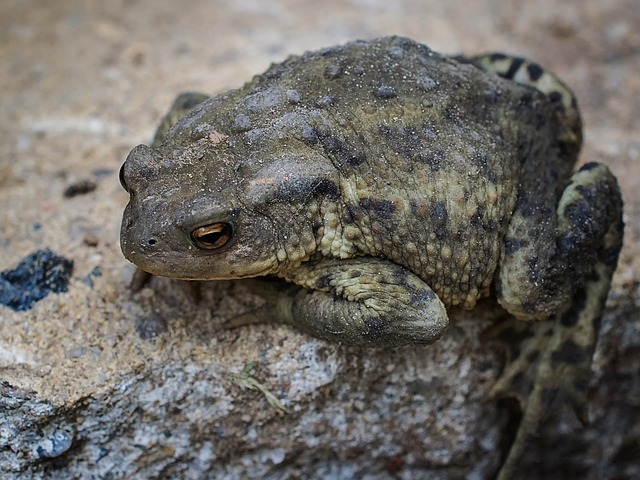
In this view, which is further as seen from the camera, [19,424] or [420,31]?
[420,31]

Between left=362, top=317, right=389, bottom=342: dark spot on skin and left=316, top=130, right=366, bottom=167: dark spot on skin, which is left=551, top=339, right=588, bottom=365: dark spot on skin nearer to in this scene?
left=362, top=317, right=389, bottom=342: dark spot on skin

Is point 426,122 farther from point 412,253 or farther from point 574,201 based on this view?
point 574,201

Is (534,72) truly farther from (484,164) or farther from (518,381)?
(518,381)

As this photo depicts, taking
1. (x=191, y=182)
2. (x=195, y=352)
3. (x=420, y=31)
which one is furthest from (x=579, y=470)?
(x=420, y=31)

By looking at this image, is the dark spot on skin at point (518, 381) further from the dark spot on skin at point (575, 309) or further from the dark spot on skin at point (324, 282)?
the dark spot on skin at point (324, 282)

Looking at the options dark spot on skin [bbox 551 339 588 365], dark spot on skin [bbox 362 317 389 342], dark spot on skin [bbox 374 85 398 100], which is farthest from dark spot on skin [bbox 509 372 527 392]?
dark spot on skin [bbox 374 85 398 100]

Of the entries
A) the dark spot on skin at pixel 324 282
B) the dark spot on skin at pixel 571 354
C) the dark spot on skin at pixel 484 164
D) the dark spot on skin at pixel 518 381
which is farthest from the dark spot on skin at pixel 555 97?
the dark spot on skin at pixel 324 282
